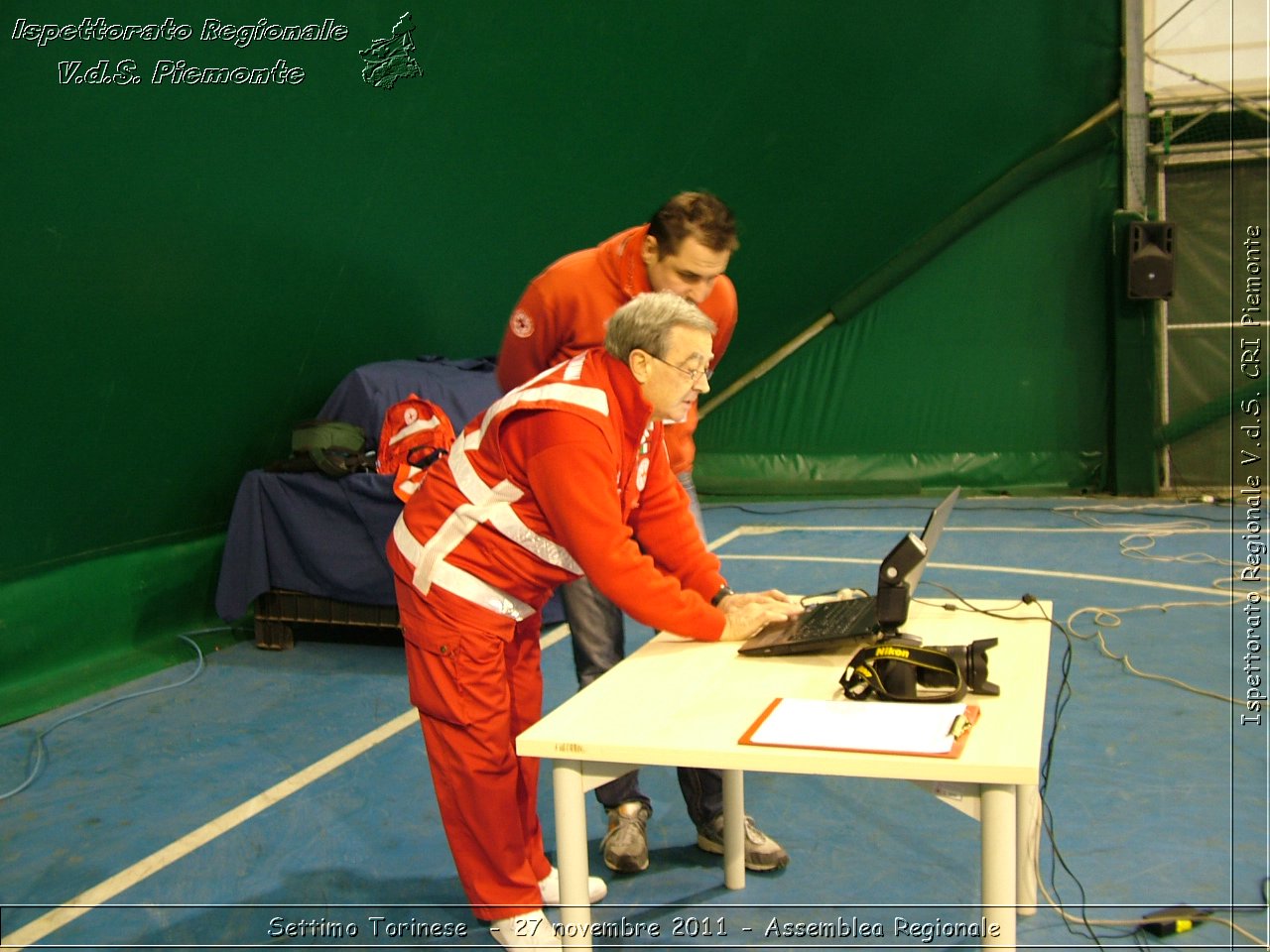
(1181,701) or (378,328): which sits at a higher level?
(378,328)

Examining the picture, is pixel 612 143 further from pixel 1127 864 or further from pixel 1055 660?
pixel 1127 864

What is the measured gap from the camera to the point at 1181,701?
12.7ft

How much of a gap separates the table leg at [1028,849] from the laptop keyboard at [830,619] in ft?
1.58

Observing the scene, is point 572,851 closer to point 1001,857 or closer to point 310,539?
point 1001,857

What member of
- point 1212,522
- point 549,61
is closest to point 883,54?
point 549,61

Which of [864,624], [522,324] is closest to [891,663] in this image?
[864,624]

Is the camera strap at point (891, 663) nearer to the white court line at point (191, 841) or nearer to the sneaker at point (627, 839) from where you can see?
the sneaker at point (627, 839)

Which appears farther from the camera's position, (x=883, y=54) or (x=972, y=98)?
(x=972, y=98)

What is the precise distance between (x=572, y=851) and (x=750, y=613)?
67 centimetres

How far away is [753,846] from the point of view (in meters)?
2.80

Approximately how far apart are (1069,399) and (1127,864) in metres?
6.77

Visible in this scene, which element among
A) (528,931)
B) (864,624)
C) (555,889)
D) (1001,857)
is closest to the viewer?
(1001,857)

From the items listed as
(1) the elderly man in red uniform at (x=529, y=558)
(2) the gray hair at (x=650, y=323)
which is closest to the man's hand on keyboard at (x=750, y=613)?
(1) the elderly man in red uniform at (x=529, y=558)

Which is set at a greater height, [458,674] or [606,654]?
[458,674]
